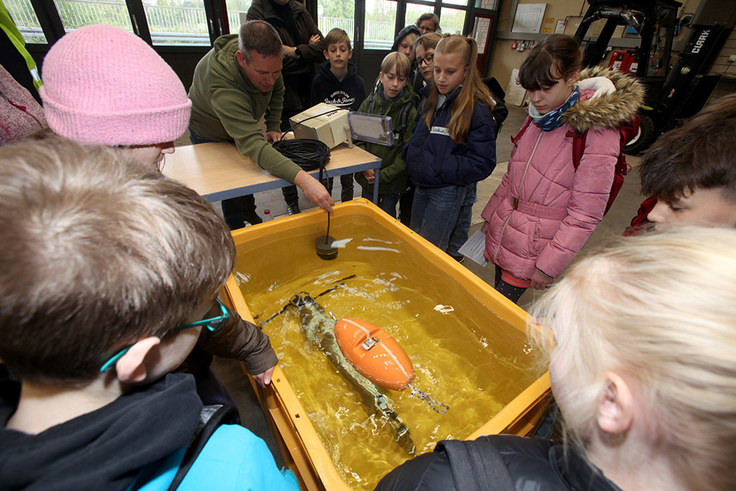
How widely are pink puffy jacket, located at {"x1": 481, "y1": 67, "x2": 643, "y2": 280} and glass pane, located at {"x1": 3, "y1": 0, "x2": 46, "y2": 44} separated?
201 inches

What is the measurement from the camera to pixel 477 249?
1.55 m

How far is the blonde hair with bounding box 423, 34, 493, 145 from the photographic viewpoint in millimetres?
1438

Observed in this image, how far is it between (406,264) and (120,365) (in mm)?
1168

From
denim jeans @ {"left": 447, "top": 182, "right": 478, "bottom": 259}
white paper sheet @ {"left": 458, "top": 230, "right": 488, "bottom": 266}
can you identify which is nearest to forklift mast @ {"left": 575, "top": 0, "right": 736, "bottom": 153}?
denim jeans @ {"left": 447, "top": 182, "right": 478, "bottom": 259}

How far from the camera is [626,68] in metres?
4.58

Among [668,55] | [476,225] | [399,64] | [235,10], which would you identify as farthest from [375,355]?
[668,55]

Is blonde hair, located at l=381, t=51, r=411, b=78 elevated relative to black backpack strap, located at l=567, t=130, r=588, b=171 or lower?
elevated

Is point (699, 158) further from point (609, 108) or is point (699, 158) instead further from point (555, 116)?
point (555, 116)

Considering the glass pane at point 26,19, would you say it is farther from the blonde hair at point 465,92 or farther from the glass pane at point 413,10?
the glass pane at point 413,10

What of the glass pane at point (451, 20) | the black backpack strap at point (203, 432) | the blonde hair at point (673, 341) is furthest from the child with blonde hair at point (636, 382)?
the glass pane at point (451, 20)

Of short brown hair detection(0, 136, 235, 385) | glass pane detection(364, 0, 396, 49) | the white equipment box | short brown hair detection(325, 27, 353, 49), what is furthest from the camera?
glass pane detection(364, 0, 396, 49)

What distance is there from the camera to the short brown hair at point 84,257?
11.0 inches

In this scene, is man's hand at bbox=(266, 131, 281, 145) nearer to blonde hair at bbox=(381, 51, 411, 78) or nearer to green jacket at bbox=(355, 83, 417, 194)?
green jacket at bbox=(355, 83, 417, 194)

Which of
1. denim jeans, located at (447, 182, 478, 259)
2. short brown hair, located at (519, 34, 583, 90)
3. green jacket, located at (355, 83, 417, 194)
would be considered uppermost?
short brown hair, located at (519, 34, 583, 90)
